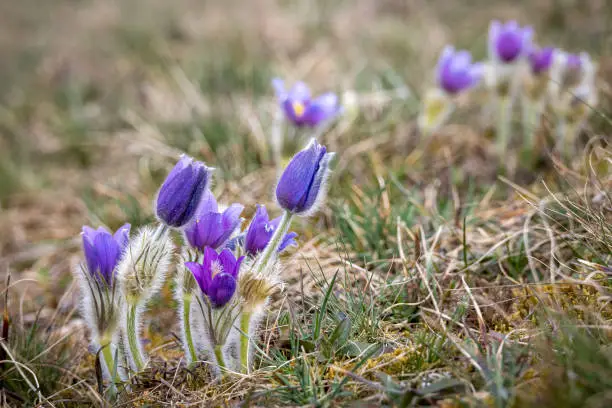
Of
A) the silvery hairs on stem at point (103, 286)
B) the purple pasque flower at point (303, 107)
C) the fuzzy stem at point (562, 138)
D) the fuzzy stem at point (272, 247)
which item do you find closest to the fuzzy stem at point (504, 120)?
the fuzzy stem at point (562, 138)

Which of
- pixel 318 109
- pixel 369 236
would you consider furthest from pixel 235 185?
pixel 369 236

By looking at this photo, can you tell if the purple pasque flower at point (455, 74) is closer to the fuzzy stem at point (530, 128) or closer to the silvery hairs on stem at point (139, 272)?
the fuzzy stem at point (530, 128)

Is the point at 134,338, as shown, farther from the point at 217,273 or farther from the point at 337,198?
the point at 337,198

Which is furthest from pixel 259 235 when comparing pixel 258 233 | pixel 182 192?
pixel 182 192

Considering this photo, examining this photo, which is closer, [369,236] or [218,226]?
[218,226]

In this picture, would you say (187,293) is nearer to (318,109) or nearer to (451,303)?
(451,303)

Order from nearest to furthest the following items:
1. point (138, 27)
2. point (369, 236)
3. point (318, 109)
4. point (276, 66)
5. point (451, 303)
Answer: point (451, 303) < point (369, 236) < point (318, 109) < point (276, 66) < point (138, 27)
